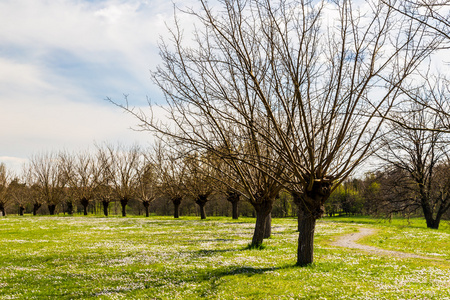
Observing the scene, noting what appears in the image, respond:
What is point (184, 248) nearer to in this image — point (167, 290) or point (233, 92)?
point (167, 290)

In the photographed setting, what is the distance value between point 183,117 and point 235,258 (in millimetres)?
6744

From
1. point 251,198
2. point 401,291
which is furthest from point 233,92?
point 401,291

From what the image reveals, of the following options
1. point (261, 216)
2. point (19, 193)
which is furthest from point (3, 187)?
point (261, 216)

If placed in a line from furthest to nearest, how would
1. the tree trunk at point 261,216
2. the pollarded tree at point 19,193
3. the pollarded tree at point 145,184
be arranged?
1. the pollarded tree at point 19,193
2. the pollarded tree at point 145,184
3. the tree trunk at point 261,216

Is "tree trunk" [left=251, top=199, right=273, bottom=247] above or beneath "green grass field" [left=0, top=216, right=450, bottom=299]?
above

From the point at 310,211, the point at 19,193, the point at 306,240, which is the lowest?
the point at 19,193

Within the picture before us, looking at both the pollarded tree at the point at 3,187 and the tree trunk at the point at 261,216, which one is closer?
the tree trunk at the point at 261,216

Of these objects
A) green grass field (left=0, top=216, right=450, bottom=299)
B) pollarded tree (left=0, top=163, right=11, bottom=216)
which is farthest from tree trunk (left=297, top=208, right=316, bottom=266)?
pollarded tree (left=0, top=163, right=11, bottom=216)

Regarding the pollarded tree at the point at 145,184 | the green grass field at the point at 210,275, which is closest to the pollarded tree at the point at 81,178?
the pollarded tree at the point at 145,184

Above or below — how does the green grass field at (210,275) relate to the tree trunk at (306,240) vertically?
below

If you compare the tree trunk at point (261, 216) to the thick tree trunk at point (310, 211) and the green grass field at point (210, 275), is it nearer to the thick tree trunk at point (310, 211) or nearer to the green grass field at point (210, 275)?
the green grass field at point (210, 275)

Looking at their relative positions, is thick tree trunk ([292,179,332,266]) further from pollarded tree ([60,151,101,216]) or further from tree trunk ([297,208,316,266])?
pollarded tree ([60,151,101,216])

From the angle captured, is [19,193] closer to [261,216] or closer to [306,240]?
[261,216]

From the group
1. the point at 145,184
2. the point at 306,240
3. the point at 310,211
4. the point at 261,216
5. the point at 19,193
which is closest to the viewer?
the point at 310,211
